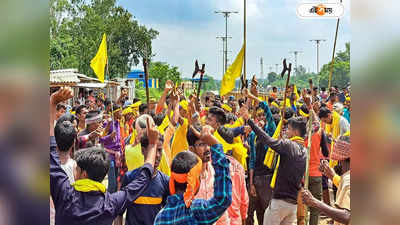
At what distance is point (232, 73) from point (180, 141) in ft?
9.52

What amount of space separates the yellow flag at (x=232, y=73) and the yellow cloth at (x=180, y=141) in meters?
2.59

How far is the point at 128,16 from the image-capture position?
1038 inches

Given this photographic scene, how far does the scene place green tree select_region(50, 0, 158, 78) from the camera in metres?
25.3

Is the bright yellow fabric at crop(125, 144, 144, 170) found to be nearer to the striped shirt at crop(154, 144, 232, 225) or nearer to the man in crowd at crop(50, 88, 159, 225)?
the man in crowd at crop(50, 88, 159, 225)

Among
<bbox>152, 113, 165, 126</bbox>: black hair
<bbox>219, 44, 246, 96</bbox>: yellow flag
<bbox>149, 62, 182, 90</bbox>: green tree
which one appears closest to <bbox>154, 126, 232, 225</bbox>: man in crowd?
<bbox>152, 113, 165, 126</bbox>: black hair

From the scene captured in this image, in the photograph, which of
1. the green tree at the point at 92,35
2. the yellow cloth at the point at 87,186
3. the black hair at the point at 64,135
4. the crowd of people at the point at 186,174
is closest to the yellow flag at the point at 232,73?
the crowd of people at the point at 186,174

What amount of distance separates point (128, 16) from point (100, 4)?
4.14 m

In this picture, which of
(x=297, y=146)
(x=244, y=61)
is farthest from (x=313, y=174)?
(x=244, y=61)

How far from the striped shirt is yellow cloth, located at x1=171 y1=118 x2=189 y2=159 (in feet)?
4.95

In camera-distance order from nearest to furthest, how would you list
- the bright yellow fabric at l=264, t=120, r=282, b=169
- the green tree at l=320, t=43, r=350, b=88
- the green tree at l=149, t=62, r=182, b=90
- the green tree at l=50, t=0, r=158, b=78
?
the green tree at l=320, t=43, r=350, b=88
the bright yellow fabric at l=264, t=120, r=282, b=169
the green tree at l=50, t=0, r=158, b=78
the green tree at l=149, t=62, r=182, b=90

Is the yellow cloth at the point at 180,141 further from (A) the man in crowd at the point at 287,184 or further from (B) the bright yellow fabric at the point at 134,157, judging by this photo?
(A) the man in crowd at the point at 287,184
